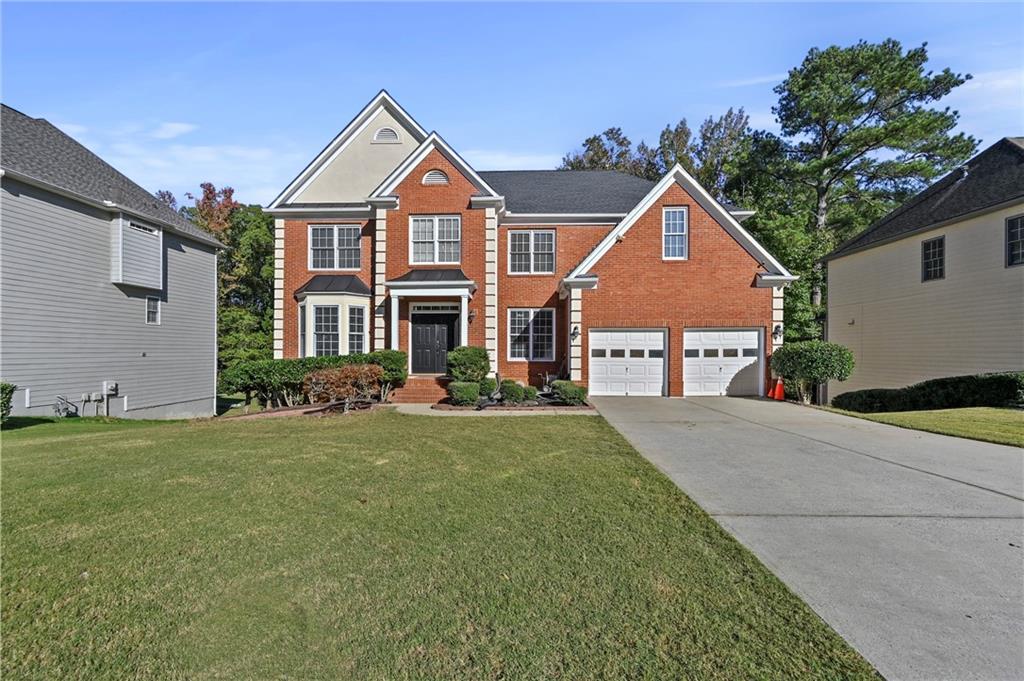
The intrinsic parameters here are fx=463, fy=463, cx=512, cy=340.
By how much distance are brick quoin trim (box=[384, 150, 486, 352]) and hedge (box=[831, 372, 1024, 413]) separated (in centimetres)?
1468

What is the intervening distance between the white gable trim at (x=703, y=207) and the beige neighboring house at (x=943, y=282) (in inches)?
251

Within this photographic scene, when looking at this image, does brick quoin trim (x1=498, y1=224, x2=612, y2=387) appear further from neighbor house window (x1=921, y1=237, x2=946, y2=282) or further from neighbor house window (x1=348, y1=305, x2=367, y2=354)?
neighbor house window (x1=921, y1=237, x2=946, y2=282)

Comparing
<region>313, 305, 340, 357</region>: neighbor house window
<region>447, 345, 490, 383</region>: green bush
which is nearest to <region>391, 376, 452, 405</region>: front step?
<region>447, 345, 490, 383</region>: green bush

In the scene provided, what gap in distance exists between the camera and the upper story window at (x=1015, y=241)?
14.5 metres

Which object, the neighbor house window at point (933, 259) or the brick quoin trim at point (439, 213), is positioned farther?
the neighbor house window at point (933, 259)

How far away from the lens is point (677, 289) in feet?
52.8

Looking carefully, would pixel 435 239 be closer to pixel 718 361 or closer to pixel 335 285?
pixel 335 285

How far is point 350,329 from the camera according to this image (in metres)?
17.8

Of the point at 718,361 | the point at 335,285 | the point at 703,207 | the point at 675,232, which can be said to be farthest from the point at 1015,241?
the point at 335,285

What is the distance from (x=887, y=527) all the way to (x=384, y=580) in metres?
4.87

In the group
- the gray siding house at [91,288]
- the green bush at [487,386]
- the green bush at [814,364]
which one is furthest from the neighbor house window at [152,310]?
the green bush at [814,364]

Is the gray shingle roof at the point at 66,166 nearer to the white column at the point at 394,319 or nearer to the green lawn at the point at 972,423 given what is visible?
the white column at the point at 394,319

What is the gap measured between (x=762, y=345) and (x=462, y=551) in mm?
15208

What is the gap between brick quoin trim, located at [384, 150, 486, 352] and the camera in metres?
17.0
